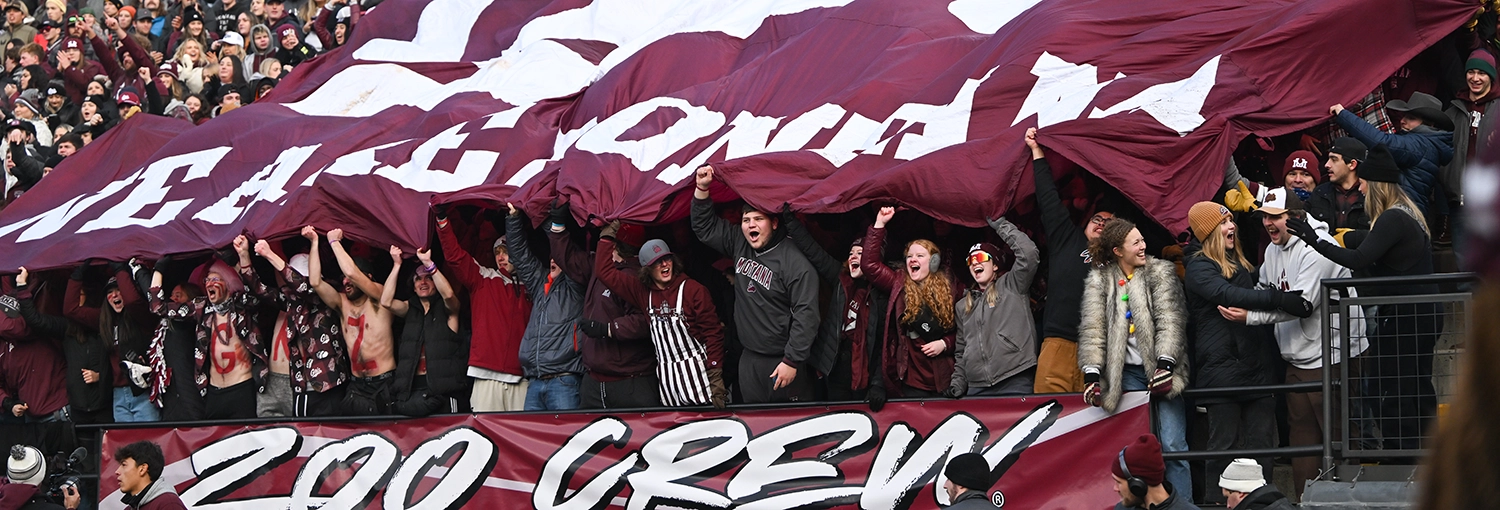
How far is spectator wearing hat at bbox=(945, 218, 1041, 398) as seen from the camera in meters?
7.68

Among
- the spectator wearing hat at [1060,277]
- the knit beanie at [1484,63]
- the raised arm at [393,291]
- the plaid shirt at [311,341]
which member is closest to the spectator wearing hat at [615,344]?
the raised arm at [393,291]

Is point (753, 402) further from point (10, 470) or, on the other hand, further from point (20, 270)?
point (20, 270)

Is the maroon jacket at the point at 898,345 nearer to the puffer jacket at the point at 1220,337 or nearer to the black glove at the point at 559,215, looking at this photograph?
the puffer jacket at the point at 1220,337

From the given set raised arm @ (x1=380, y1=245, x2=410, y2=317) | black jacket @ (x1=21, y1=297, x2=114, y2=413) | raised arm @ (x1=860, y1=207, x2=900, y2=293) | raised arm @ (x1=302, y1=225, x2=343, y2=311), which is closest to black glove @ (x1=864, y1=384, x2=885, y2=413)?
raised arm @ (x1=860, y1=207, x2=900, y2=293)

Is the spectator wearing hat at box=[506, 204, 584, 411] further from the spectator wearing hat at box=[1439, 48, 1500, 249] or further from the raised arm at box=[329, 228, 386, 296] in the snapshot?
the spectator wearing hat at box=[1439, 48, 1500, 249]

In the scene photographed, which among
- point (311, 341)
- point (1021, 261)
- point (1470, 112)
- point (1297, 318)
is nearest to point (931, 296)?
point (1021, 261)

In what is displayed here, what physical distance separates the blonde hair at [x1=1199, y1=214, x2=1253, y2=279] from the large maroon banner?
69 cm

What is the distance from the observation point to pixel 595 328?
9.04 metres

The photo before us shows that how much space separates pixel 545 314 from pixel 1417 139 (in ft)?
16.6

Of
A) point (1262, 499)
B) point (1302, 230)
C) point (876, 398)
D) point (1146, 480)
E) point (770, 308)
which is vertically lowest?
point (1262, 499)

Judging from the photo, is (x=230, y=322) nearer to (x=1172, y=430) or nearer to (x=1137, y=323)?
(x=1137, y=323)

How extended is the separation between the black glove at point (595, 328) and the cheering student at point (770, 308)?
0.85 m

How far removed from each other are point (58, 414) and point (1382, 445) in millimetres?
9789

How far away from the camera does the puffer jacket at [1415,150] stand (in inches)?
284
